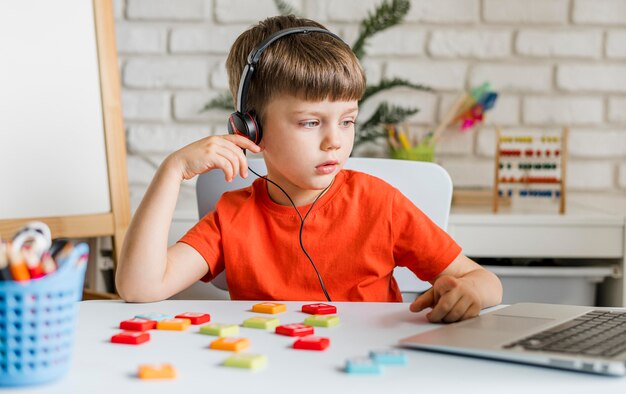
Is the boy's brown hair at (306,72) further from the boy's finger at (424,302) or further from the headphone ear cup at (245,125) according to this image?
the boy's finger at (424,302)

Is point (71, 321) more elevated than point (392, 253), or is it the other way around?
point (71, 321)

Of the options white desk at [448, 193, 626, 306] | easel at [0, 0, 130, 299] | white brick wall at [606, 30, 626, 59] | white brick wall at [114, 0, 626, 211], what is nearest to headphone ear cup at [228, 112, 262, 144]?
easel at [0, 0, 130, 299]

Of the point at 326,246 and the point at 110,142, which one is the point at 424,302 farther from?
the point at 110,142

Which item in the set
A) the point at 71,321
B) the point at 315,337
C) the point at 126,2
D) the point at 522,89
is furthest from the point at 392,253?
the point at 126,2

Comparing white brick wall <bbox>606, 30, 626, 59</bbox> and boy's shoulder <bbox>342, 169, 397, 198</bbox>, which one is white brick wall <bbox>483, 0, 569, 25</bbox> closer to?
white brick wall <bbox>606, 30, 626, 59</bbox>

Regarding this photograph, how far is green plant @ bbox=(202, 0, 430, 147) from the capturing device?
6.80 feet

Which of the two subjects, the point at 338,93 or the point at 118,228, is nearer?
the point at 338,93

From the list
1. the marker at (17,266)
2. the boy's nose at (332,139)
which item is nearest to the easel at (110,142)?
the boy's nose at (332,139)

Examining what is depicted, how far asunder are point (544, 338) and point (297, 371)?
0.79 feet

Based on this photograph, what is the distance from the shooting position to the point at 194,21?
2.27 meters

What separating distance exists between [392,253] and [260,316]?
0.41m

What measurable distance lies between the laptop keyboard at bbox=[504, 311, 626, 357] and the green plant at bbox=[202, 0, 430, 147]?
135 centimetres

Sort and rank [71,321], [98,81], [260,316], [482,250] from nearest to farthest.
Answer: [71,321]
[260,316]
[98,81]
[482,250]

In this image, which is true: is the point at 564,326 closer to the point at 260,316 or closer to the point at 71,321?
the point at 260,316
